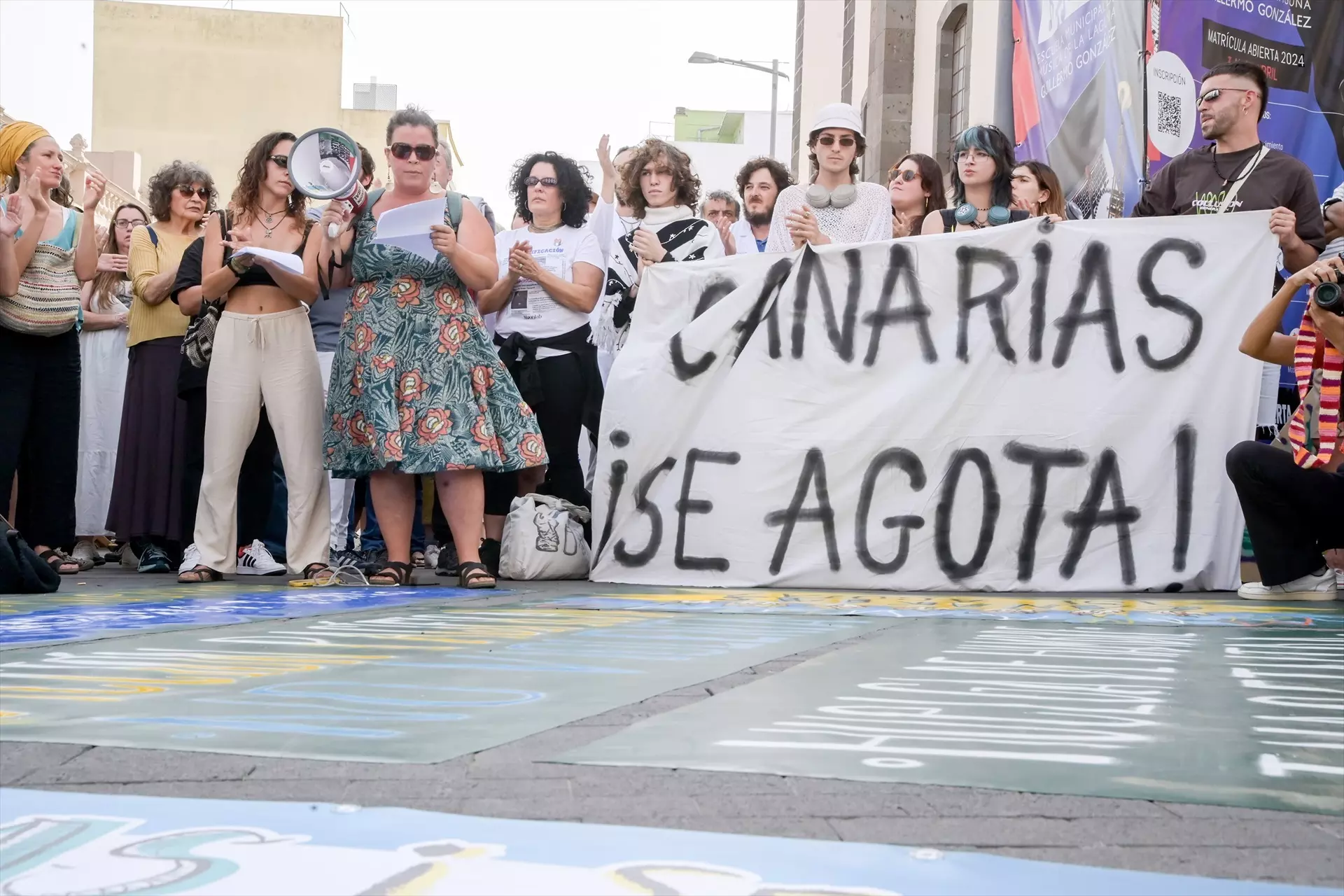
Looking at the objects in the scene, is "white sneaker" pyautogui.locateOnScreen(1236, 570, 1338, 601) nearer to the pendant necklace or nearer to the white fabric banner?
the white fabric banner

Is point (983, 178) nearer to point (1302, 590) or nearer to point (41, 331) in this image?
point (1302, 590)

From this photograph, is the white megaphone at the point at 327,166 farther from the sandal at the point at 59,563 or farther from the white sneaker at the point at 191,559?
the sandal at the point at 59,563

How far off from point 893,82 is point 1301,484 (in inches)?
505

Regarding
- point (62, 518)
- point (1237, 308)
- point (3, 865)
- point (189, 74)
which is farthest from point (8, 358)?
point (189, 74)

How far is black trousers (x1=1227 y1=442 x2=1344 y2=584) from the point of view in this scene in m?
5.51

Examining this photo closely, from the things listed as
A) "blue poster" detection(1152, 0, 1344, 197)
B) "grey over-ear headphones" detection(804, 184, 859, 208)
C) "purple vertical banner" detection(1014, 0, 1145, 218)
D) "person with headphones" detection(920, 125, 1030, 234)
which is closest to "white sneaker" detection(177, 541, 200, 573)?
"grey over-ear headphones" detection(804, 184, 859, 208)

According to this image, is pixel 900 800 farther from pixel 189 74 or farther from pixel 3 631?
pixel 189 74

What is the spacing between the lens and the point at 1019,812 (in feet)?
6.21

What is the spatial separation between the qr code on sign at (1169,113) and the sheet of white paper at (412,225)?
3.66m

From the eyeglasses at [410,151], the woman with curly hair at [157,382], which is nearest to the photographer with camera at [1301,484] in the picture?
the eyeglasses at [410,151]

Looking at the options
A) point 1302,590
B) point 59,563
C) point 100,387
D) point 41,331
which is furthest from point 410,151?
point 1302,590

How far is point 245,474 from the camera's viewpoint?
6.72m

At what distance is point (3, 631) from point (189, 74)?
4194 cm

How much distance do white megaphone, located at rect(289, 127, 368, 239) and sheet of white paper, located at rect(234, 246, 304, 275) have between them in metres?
0.30
